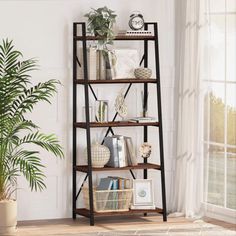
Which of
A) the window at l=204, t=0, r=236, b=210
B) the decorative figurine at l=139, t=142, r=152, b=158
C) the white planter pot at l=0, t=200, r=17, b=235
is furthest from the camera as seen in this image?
the decorative figurine at l=139, t=142, r=152, b=158

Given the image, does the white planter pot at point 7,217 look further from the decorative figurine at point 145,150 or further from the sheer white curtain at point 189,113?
the sheer white curtain at point 189,113

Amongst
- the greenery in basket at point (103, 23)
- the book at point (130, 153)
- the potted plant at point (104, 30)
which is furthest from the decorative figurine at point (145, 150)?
the greenery in basket at point (103, 23)

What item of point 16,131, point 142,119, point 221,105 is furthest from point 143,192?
point 16,131

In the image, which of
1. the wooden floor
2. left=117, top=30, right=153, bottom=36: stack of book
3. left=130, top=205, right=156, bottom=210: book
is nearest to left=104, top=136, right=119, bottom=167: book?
left=130, top=205, right=156, bottom=210: book

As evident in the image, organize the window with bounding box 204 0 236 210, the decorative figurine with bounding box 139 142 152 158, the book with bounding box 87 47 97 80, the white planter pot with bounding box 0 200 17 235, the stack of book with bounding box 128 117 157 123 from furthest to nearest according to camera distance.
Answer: the decorative figurine with bounding box 139 142 152 158 → the stack of book with bounding box 128 117 157 123 → the book with bounding box 87 47 97 80 → the window with bounding box 204 0 236 210 → the white planter pot with bounding box 0 200 17 235

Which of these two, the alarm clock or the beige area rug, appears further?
the alarm clock

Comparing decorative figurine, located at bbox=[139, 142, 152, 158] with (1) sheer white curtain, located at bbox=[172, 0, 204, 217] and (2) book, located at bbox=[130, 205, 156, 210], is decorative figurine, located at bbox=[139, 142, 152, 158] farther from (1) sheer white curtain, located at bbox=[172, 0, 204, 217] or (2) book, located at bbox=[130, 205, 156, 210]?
(2) book, located at bbox=[130, 205, 156, 210]

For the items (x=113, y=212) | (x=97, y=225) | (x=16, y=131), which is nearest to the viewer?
(x=16, y=131)

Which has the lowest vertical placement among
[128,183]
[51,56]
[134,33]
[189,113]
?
[128,183]

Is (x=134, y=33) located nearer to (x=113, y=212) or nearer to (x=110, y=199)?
(x=110, y=199)

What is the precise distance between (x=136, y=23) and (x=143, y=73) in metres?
0.46

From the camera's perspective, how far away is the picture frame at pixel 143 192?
23.2 feet

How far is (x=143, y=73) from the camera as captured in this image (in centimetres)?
700

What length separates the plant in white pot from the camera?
6398mm
